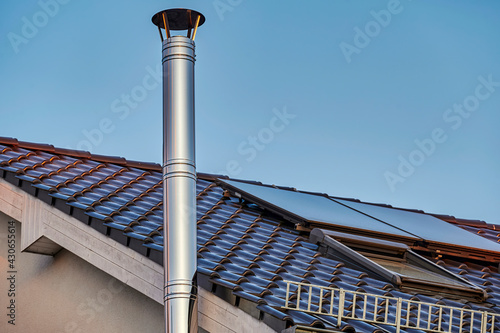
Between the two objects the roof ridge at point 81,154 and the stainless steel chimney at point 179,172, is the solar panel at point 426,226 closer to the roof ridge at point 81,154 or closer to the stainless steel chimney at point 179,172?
the roof ridge at point 81,154

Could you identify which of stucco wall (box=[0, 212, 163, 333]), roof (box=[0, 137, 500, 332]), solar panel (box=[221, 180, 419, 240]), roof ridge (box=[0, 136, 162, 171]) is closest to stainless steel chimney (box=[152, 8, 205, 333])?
roof (box=[0, 137, 500, 332])

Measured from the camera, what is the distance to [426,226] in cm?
1278

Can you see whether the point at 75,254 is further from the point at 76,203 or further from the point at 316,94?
the point at 316,94

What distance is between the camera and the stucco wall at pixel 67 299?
31.7 ft

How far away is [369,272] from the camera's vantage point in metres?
9.80

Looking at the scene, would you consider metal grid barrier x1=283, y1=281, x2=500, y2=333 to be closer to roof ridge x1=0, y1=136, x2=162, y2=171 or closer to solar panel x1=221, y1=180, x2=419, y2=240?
solar panel x1=221, y1=180, x2=419, y2=240

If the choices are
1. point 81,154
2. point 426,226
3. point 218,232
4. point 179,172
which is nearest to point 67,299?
point 218,232

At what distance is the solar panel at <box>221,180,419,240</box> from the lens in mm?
11242

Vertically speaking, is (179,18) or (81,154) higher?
(179,18)

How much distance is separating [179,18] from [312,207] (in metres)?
4.00

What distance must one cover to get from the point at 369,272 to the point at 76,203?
4.06 m

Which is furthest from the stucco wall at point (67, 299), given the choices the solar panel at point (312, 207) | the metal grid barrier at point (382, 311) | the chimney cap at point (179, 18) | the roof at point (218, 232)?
the chimney cap at point (179, 18)

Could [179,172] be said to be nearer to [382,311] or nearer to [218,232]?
[218,232]

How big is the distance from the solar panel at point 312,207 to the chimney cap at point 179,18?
10.4ft
